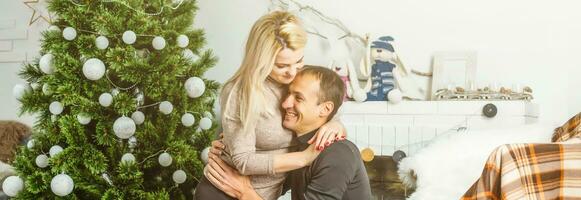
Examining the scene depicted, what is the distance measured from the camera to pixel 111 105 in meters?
1.83

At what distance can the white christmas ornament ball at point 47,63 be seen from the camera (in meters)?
1.80

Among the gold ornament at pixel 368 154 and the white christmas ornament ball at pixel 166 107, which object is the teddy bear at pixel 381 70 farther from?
the white christmas ornament ball at pixel 166 107

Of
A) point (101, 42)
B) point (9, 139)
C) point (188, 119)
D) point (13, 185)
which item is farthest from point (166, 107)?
point (9, 139)

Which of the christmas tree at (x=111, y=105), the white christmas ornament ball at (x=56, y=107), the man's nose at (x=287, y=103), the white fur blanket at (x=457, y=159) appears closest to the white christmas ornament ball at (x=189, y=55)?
the christmas tree at (x=111, y=105)

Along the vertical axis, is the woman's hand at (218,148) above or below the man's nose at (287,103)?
below

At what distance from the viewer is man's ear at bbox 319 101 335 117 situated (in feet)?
4.36

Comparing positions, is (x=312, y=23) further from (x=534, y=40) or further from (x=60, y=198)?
(x=60, y=198)

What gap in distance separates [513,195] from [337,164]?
42 cm

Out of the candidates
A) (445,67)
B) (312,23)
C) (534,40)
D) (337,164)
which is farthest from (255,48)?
(534,40)

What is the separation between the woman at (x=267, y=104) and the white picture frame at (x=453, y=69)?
0.84 meters

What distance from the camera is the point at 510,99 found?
1.85 meters

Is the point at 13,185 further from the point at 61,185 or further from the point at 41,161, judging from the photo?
the point at 61,185

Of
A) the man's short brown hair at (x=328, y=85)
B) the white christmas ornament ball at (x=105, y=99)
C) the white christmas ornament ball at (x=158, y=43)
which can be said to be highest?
the white christmas ornament ball at (x=158, y=43)

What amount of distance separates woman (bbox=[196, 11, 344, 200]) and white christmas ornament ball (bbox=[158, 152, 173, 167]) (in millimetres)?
550
